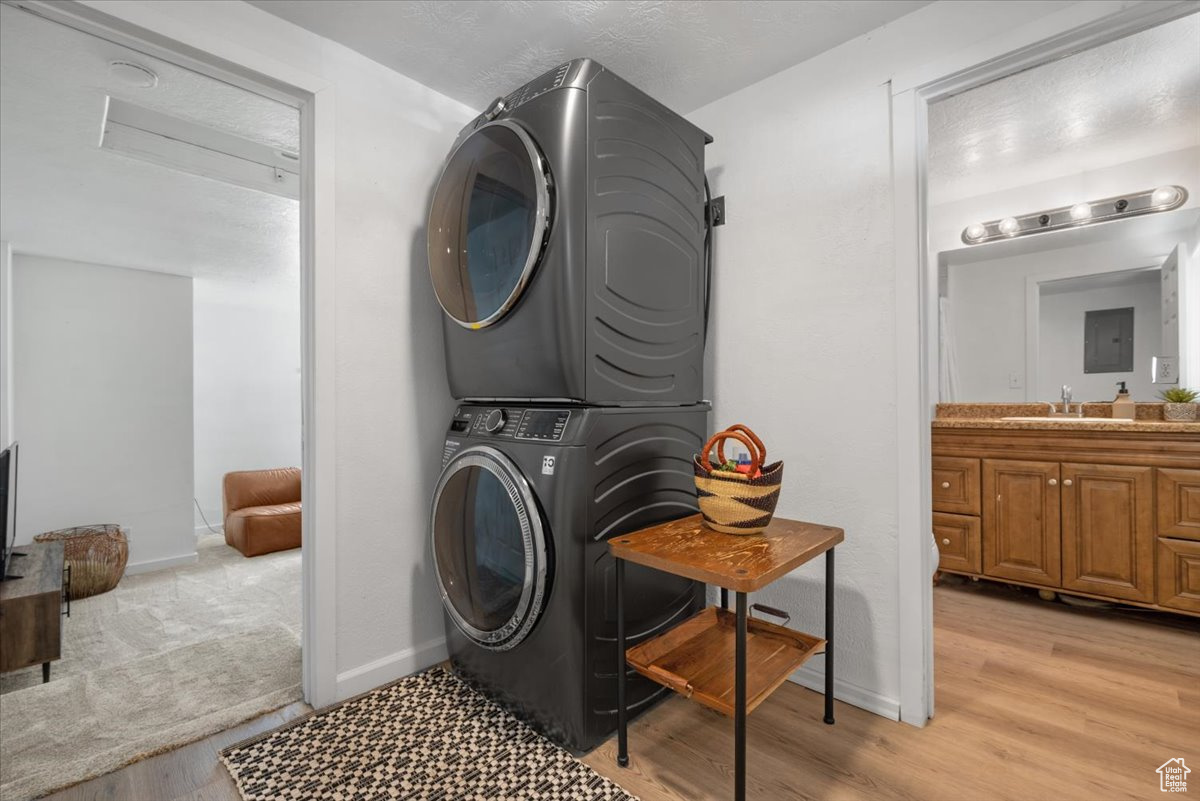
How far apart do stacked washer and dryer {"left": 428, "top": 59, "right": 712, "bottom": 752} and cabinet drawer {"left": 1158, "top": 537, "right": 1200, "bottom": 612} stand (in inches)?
87.2

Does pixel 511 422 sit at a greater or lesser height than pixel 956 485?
greater

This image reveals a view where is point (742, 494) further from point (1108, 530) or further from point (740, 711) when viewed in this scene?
point (1108, 530)

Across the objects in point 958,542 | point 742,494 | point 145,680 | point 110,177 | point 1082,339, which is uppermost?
point 110,177

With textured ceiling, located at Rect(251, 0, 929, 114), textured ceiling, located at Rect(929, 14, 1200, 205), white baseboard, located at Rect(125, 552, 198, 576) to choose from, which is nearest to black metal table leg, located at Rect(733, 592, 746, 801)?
textured ceiling, located at Rect(251, 0, 929, 114)

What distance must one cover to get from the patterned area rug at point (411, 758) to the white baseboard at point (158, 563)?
3.15 m

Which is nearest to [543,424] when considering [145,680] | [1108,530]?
[145,680]

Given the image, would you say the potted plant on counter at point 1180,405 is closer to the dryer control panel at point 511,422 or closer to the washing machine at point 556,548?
the washing machine at point 556,548

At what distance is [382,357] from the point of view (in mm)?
1897

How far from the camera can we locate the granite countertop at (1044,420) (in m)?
2.31

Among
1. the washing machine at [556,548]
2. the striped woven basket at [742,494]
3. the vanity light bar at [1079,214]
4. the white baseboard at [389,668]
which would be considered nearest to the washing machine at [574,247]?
the washing machine at [556,548]

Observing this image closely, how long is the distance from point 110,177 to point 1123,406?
526 centimetres

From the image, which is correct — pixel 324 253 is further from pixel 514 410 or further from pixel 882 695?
pixel 882 695

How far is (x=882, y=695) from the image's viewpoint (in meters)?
1.68

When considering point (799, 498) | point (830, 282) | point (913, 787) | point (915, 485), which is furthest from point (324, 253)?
point (913, 787)
